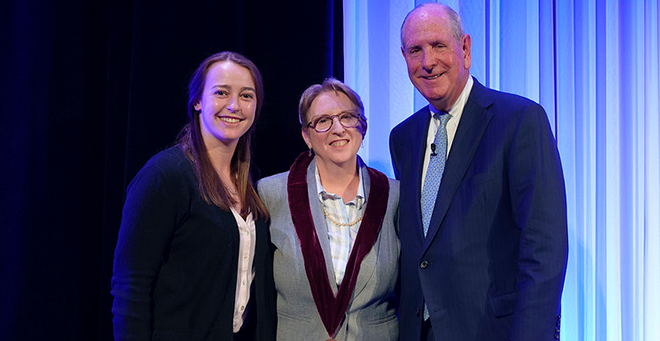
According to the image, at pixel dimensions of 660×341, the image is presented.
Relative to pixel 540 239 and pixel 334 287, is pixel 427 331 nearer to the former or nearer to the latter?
pixel 334 287

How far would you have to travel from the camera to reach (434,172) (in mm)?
1889

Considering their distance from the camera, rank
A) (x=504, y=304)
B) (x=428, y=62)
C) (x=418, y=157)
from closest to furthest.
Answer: (x=504, y=304) < (x=428, y=62) < (x=418, y=157)

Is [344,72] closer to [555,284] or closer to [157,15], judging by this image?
[157,15]

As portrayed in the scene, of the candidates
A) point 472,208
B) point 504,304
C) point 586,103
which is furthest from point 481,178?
point 586,103

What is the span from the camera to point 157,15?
2438mm

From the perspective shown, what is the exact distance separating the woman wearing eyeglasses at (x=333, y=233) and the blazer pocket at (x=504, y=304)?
0.42 meters

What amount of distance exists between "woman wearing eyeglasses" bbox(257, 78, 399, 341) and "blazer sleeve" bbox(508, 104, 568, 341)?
1.74 feet

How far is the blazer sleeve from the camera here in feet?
5.23

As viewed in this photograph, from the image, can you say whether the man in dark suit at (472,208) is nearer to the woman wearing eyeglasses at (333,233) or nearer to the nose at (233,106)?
the woman wearing eyeglasses at (333,233)

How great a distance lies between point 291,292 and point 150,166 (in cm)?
67

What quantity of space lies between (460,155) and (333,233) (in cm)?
57

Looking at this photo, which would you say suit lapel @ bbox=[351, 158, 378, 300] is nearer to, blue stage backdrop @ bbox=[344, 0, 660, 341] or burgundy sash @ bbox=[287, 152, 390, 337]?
burgundy sash @ bbox=[287, 152, 390, 337]

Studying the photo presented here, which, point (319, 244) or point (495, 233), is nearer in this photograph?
point (495, 233)

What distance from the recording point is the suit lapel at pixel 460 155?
178 cm
